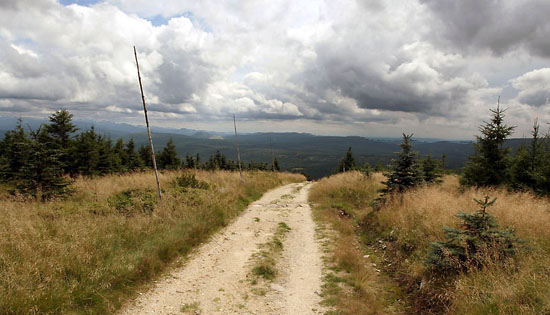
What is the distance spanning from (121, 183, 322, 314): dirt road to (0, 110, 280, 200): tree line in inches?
300

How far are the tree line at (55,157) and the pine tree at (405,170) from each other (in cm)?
1583

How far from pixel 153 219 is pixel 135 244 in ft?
5.74

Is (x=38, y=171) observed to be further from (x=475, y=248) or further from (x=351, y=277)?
(x=475, y=248)

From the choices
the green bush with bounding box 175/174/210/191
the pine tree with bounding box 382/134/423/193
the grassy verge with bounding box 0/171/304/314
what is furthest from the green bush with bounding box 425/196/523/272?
the green bush with bounding box 175/174/210/191

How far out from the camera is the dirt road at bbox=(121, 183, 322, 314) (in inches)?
195

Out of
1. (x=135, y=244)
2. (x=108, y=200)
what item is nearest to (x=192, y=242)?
(x=135, y=244)

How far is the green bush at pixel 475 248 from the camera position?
520 cm

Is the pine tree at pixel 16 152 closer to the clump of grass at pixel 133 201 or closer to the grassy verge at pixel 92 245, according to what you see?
the grassy verge at pixel 92 245

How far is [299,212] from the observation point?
1415 centimetres

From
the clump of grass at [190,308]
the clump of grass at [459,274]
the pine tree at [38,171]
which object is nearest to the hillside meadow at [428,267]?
the clump of grass at [459,274]

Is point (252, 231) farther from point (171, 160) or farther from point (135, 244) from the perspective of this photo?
point (171, 160)

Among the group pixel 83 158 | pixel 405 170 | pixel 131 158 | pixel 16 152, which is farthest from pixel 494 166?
pixel 131 158

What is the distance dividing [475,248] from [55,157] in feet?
48.8

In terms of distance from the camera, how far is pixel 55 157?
9992 millimetres
